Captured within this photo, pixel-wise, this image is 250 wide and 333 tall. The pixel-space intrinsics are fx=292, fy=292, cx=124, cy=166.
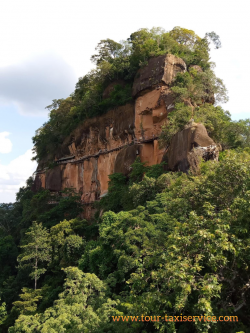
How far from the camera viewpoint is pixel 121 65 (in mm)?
21344

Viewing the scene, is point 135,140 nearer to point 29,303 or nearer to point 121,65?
point 121,65

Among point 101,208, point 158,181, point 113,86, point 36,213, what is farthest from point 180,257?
point 36,213

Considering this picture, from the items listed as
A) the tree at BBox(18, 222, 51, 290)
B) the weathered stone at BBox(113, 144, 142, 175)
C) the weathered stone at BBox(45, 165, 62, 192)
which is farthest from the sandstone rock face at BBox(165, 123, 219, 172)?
the weathered stone at BBox(45, 165, 62, 192)

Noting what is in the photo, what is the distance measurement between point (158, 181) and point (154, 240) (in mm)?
5032

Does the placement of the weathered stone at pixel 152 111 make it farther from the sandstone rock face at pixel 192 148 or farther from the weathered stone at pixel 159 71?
the sandstone rock face at pixel 192 148

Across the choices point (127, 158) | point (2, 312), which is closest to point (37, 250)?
point (2, 312)

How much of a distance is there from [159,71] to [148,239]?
11.6 meters

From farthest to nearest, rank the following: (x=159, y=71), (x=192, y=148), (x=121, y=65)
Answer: (x=121, y=65) → (x=159, y=71) → (x=192, y=148)

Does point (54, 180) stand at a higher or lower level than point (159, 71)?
lower

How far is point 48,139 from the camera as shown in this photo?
2948cm

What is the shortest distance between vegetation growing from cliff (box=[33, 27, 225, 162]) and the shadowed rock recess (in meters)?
0.83

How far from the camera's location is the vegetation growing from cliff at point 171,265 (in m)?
5.15

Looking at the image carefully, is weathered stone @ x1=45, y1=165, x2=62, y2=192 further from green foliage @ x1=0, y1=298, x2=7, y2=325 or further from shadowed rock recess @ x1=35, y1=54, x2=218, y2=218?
green foliage @ x1=0, y1=298, x2=7, y2=325

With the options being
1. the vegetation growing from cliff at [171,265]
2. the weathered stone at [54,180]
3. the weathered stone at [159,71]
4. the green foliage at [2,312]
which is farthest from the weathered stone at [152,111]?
the green foliage at [2,312]
